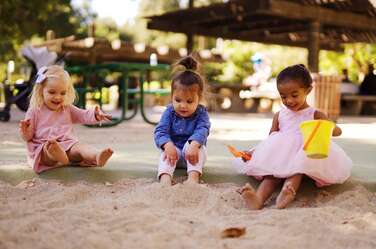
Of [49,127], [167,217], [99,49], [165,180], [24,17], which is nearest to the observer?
[167,217]

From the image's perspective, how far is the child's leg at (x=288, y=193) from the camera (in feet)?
8.56

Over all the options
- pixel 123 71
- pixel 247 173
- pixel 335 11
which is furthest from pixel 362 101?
pixel 247 173

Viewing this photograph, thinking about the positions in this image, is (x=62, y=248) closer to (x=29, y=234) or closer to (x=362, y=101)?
(x=29, y=234)

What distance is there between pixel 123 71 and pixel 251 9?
10.8ft

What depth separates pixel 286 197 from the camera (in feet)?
8.60

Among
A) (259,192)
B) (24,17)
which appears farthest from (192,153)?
(24,17)

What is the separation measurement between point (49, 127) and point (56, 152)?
261 millimetres

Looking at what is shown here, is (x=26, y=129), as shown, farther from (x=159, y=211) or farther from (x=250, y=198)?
(x=250, y=198)

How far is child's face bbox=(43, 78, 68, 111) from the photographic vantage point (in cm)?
325

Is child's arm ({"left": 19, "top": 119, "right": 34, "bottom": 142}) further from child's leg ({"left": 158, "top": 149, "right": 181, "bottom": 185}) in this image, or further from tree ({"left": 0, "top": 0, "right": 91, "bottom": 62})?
tree ({"left": 0, "top": 0, "right": 91, "bottom": 62})

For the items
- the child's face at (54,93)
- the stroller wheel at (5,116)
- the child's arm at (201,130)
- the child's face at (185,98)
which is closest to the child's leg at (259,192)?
the child's arm at (201,130)

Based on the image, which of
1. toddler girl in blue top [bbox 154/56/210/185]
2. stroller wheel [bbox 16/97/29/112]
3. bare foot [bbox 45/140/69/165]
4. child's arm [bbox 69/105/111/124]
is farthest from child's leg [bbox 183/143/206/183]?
stroller wheel [bbox 16/97/29/112]

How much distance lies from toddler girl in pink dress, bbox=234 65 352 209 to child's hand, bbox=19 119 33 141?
134 centimetres

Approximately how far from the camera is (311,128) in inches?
96.3
